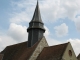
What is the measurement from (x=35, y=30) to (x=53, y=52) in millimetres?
7007

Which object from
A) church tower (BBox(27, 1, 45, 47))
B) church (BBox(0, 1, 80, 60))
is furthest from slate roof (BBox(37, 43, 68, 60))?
church tower (BBox(27, 1, 45, 47))

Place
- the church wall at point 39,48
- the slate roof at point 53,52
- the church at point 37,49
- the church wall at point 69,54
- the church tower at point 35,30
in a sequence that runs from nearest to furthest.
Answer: the church wall at point 69,54
the slate roof at point 53,52
the church at point 37,49
the church wall at point 39,48
the church tower at point 35,30

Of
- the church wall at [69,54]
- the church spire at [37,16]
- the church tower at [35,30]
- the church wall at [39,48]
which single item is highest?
the church spire at [37,16]

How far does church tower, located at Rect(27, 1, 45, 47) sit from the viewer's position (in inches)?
1457

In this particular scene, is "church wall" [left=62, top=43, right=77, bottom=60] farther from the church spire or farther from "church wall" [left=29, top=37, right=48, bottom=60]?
the church spire

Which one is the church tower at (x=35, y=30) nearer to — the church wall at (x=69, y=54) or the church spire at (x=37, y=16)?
the church spire at (x=37, y=16)

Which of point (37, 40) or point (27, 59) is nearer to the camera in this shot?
point (27, 59)

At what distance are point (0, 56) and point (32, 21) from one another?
429 inches

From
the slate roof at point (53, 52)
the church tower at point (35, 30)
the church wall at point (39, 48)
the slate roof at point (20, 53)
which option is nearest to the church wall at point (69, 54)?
the slate roof at point (53, 52)

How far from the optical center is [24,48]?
1515 inches

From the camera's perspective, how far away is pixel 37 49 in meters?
35.2

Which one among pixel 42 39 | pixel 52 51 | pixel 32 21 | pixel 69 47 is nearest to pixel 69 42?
pixel 69 47

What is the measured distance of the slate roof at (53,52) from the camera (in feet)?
101

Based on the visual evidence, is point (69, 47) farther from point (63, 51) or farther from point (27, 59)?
point (27, 59)
